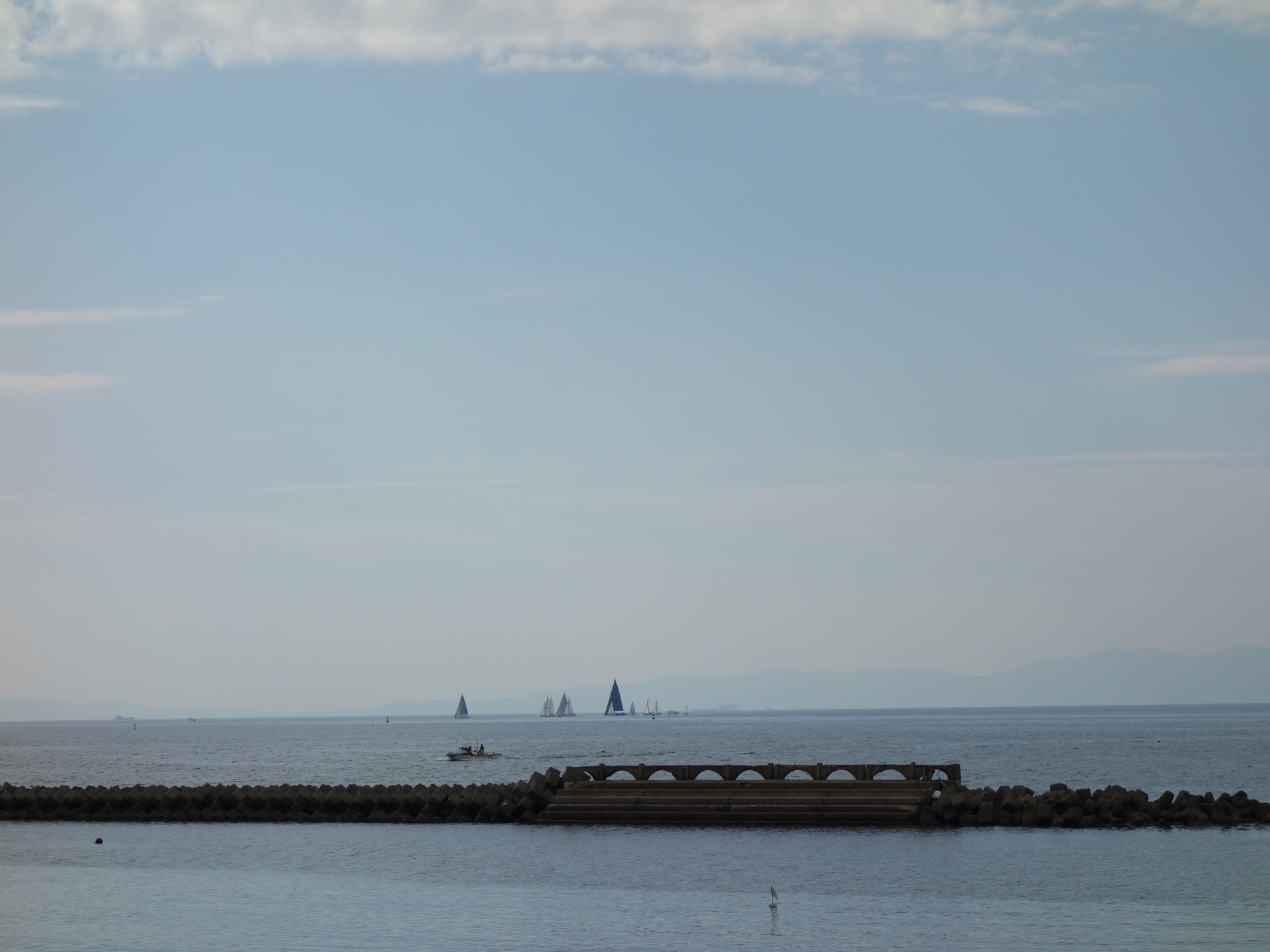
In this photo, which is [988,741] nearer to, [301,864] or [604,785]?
[604,785]

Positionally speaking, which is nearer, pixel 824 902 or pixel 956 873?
pixel 824 902

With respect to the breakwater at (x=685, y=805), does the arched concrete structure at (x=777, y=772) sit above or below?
above

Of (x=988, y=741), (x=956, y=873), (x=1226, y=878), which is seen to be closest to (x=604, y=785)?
(x=956, y=873)

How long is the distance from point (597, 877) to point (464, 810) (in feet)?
48.2

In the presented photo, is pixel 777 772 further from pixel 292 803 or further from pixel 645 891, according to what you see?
pixel 292 803

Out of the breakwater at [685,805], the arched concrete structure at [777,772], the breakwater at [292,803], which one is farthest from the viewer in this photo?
the breakwater at [292,803]

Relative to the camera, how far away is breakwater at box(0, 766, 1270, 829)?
1651 inches

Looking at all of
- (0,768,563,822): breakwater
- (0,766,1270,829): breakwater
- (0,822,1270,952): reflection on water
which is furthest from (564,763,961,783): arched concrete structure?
(0,822,1270,952): reflection on water

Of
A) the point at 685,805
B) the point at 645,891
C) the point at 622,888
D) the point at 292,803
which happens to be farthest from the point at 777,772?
the point at 292,803

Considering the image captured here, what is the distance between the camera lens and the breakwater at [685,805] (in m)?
Result: 41.9

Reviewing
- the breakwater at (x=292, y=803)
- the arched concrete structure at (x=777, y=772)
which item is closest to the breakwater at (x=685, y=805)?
the breakwater at (x=292, y=803)

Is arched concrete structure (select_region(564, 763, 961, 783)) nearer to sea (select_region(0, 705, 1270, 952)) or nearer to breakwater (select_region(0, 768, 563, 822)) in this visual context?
breakwater (select_region(0, 768, 563, 822))

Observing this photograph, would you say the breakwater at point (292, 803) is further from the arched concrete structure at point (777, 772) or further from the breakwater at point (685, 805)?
the arched concrete structure at point (777, 772)

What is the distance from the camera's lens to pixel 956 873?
33.1 meters
